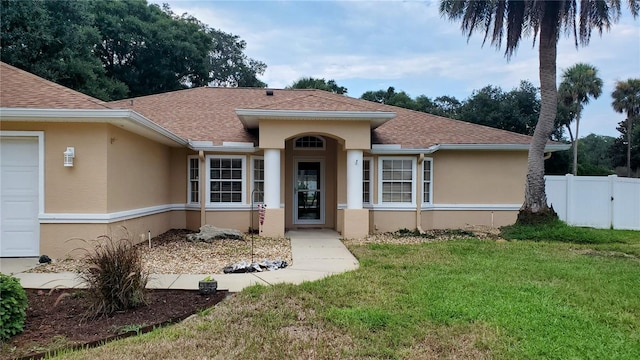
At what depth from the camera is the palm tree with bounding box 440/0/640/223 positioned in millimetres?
12211

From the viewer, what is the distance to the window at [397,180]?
13.0 m

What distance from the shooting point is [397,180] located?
42.8 ft

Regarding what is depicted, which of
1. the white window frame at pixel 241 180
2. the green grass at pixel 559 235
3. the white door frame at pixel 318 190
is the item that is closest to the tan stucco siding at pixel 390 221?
the white door frame at pixel 318 190

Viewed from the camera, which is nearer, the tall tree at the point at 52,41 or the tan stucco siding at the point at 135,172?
the tan stucco siding at the point at 135,172

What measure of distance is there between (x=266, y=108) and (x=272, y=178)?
2.02 metres

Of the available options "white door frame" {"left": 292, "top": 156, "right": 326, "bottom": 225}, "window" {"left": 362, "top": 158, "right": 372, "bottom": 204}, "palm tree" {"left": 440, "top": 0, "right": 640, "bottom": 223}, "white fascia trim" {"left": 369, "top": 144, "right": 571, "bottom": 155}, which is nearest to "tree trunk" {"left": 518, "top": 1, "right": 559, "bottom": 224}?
"palm tree" {"left": 440, "top": 0, "right": 640, "bottom": 223}

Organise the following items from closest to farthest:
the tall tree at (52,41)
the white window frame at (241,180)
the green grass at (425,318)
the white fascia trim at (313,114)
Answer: the green grass at (425,318) < the white fascia trim at (313,114) < the white window frame at (241,180) < the tall tree at (52,41)

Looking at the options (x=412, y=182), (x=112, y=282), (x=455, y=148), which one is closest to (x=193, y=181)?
(x=412, y=182)

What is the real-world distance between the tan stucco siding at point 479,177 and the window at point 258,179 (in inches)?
230

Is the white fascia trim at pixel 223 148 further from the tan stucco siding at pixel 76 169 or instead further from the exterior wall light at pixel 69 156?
the exterior wall light at pixel 69 156

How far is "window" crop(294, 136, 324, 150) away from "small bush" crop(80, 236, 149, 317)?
9069mm

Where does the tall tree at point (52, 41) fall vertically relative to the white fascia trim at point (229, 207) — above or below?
above

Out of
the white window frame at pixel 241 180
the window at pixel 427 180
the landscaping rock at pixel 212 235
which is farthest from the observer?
the window at pixel 427 180

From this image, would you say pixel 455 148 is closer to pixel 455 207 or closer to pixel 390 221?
pixel 455 207
